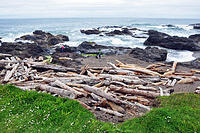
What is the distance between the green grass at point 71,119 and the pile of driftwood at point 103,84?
151cm

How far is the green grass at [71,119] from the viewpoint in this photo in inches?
216

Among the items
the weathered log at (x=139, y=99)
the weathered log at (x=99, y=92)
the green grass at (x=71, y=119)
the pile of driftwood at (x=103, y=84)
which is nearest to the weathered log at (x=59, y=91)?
the pile of driftwood at (x=103, y=84)

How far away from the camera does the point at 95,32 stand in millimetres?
58750

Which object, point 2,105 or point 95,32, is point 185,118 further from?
point 95,32

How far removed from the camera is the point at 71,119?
6059 mm

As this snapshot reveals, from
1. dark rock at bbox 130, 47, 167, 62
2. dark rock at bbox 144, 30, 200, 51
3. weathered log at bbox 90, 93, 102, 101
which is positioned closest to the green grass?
weathered log at bbox 90, 93, 102, 101

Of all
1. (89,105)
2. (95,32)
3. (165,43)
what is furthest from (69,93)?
(95,32)

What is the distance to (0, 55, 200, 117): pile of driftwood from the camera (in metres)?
8.43

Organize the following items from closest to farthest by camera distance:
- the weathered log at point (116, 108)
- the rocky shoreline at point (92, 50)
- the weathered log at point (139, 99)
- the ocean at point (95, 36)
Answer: the weathered log at point (116, 108)
the weathered log at point (139, 99)
the rocky shoreline at point (92, 50)
the ocean at point (95, 36)

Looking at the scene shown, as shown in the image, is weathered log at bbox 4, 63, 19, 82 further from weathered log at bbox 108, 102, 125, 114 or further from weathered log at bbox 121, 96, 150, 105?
weathered log at bbox 121, 96, 150, 105

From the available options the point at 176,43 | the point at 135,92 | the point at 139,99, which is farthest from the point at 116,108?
the point at 176,43

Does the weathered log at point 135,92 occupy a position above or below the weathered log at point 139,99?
above

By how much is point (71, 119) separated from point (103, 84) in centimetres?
484

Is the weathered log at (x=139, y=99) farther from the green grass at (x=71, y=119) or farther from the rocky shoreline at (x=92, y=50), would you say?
the rocky shoreline at (x=92, y=50)
